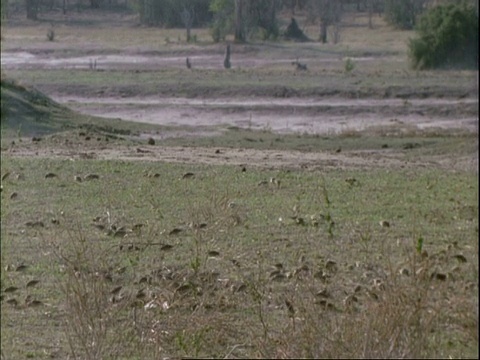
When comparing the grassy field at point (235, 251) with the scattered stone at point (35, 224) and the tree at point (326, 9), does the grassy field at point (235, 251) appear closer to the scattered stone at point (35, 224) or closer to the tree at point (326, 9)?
the scattered stone at point (35, 224)

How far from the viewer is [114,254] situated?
7645 mm

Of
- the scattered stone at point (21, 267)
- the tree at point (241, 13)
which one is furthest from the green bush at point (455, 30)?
the scattered stone at point (21, 267)

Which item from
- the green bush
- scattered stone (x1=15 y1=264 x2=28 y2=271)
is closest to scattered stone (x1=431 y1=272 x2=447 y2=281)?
the green bush

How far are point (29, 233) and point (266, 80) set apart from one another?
16716mm

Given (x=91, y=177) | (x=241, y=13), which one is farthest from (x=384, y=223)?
(x=91, y=177)

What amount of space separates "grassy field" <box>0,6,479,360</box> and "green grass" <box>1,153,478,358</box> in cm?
2

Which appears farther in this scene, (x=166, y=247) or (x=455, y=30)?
(x=166, y=247)

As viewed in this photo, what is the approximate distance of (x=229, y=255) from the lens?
7836 millimetres

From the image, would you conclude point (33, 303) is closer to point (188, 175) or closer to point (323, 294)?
point (323, 294)

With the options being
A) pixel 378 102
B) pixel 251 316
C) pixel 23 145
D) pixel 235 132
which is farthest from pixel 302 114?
pixel 251 316

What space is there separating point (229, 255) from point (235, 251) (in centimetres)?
16

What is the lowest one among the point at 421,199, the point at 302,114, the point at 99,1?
the point at 302,114

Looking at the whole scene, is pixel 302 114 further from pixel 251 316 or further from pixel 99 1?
pixel 251 316

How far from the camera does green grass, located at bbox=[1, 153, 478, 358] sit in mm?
4383
